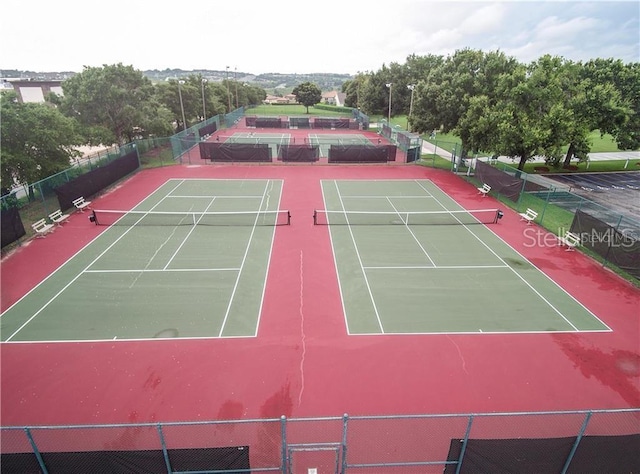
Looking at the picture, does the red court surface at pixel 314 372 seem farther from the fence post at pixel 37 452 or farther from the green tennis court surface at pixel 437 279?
the fence post at pixel 37 452

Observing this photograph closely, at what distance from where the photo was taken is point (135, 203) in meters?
23.4

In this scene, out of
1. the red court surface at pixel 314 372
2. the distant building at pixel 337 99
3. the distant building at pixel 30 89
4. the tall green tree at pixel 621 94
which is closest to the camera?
the red court surface at pixel 314 372

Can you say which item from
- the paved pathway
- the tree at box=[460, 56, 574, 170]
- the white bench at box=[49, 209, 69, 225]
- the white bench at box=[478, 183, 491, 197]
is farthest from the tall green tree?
the white bench at box=[49, 209, 69, 225]

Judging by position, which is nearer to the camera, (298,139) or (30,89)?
(298,139)

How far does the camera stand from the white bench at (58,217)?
19756mm

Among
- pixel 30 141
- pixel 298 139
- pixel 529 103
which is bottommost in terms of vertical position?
pixel 298 139

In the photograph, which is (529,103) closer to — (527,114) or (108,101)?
(527,114)

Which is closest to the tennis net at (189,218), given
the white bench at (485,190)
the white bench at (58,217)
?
the white bench at (58,217)

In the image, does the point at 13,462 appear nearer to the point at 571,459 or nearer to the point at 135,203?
the point at 571,459

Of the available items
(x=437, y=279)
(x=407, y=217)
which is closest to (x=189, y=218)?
(x=407, y=217)

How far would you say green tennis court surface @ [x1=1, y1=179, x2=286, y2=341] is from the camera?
1204 cm

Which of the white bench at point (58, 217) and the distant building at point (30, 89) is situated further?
the distant building at point (30, 89)

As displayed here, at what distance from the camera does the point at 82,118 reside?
101 ft

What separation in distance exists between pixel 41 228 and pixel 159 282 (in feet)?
31.3
